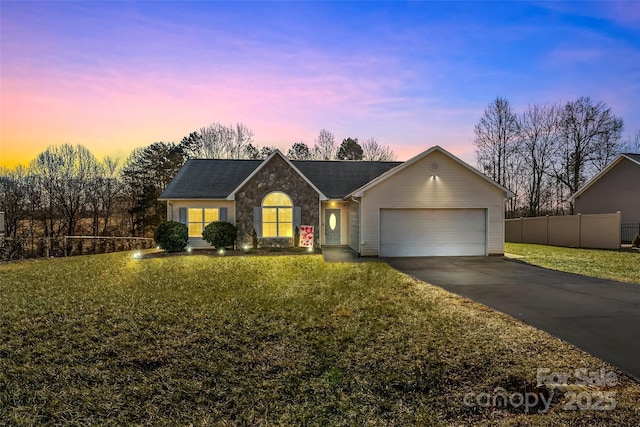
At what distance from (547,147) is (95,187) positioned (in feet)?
132

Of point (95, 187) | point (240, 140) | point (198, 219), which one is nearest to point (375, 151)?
point (240, 140)

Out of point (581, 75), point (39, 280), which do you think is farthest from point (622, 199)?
point (39, 280)

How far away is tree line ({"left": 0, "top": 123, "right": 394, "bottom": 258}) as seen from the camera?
83.3 ft

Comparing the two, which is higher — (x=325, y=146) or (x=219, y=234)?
(x=325, y=146)

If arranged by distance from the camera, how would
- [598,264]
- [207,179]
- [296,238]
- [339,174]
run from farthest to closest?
[339,174], [207,179], [296,238], [598,264]

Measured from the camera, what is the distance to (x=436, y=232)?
14.9 m

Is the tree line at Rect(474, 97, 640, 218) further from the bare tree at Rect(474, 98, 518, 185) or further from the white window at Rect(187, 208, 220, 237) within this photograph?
the white window at Rect(187, 208, 220, 237)

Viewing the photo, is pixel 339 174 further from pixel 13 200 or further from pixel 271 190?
pixel 13 200

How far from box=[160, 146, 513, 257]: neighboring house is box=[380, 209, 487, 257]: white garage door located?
4 centimetres

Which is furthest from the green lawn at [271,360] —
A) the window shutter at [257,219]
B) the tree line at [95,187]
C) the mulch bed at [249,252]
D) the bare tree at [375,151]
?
the bare tree at [375,151]

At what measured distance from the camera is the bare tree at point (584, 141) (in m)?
27.9

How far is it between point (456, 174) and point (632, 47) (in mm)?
11309

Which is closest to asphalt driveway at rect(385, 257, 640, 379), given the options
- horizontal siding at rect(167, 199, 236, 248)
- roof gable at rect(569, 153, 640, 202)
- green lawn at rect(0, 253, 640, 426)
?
green lawn at rect(0, 253, 640, 426)

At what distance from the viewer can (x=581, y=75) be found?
17406 mm
